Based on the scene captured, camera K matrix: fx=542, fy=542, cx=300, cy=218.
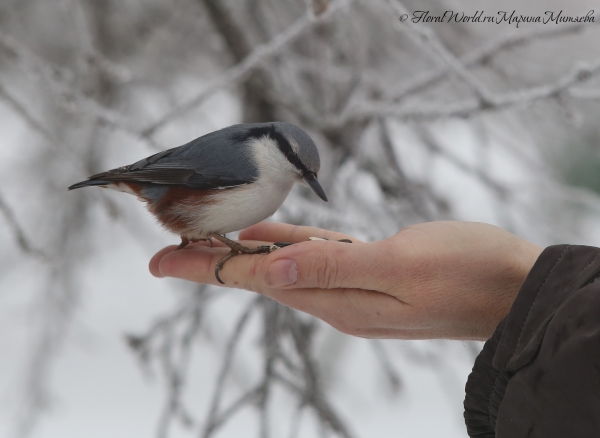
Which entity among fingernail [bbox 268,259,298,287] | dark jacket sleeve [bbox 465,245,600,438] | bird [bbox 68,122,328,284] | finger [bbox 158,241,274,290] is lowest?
dark jacket sleeve [bbox 465,245,600,438]

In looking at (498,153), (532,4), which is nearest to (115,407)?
(498,153)

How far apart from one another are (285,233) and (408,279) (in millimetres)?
389

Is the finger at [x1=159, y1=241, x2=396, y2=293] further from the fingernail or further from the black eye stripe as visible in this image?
the black eye stripe

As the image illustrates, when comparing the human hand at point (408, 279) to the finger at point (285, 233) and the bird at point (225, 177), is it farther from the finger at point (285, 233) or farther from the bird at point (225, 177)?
the finger at point (285, 233)

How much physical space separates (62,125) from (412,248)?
125 centimetres

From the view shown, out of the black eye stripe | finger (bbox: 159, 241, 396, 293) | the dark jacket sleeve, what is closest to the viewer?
the dark jacket sleeve

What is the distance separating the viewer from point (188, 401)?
64.9 inches

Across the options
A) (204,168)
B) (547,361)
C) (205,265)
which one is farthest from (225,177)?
(547,361)

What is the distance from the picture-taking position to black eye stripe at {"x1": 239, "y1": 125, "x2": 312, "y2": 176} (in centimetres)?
88

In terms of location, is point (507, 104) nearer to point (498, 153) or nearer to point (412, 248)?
point (412, 248)

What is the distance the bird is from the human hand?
88 millimetres

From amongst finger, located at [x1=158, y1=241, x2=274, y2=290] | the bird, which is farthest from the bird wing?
finger, located at [x1=158, y1=241, x2=274, y2=290]

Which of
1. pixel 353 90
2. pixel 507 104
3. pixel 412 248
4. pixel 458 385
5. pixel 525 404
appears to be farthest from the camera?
pixel 458 385

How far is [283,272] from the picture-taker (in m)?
0.76
